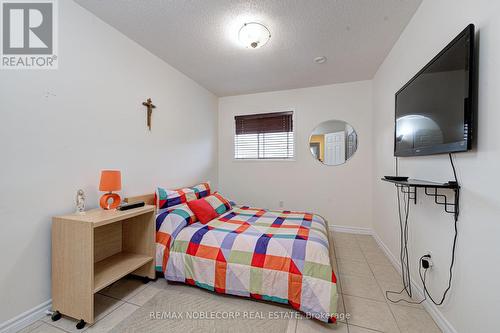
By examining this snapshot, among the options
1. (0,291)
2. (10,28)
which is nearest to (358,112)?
(10,28)

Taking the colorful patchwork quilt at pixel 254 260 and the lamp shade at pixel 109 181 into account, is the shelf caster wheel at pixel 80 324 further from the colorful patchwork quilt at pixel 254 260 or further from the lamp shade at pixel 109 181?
the lamp shade at pixel 109 181

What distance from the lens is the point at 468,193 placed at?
A: 1.18 metres

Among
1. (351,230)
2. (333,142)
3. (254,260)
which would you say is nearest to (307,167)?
(333,142)

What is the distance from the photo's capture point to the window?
3.81 m

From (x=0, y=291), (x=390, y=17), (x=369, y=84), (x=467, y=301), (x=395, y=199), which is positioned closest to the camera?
(x=467, y=301)

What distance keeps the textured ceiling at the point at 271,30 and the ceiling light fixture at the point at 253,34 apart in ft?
0.18

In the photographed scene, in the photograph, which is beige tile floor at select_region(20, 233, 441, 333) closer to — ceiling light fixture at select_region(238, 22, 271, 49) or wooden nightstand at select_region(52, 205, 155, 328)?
wooden nightstand at select_region(52, 205, 155, 328)

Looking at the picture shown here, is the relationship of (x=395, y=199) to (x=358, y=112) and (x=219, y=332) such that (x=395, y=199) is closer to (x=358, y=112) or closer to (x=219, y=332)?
(x=358, y=112)

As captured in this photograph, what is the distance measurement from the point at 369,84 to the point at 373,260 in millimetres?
2752

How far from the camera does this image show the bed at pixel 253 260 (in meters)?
1.52

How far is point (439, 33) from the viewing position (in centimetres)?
148

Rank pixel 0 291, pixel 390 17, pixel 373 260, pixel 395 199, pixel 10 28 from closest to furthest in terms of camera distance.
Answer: pixel 0 291 < pixel 10 28 < pixel 390 17 < pixel 395 199 < pixel 373 260

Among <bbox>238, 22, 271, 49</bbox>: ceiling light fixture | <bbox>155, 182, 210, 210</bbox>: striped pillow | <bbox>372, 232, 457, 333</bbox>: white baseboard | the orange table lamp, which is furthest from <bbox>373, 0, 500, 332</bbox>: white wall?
the orange table lamp

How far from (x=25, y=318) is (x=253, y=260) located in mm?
1723
